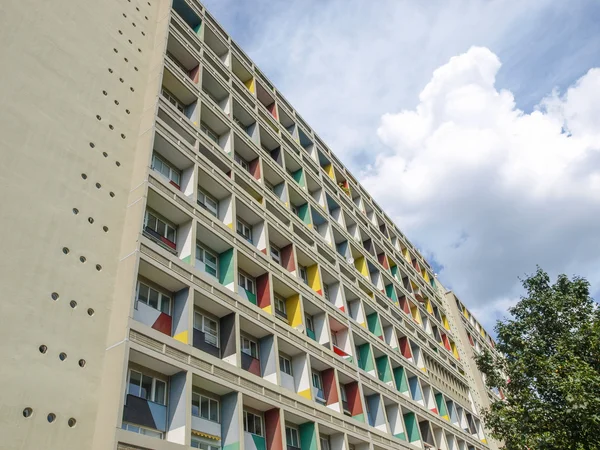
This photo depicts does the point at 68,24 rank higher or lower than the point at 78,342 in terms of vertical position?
higher

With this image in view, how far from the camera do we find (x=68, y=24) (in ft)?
67.2

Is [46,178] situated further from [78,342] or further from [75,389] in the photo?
[75,389]

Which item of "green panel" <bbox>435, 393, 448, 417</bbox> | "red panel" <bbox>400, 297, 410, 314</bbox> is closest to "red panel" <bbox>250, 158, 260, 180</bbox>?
"red panel" <bbox>400, 297, 410, 314</bbox>

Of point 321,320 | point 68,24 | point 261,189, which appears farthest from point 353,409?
point 68,24

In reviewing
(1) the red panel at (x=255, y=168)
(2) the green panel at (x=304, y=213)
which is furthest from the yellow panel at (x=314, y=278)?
(1) the red panel at (x=255, y=168)

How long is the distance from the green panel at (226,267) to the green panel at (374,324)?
14671 mm

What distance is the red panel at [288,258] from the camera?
27.0 metres

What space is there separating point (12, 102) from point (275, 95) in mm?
22042

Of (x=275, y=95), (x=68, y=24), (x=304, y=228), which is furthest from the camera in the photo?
(x=275, y=95)

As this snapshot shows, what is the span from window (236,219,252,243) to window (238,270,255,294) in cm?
246

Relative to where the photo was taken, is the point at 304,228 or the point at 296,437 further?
the point at 304,228

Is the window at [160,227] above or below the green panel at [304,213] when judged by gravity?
below

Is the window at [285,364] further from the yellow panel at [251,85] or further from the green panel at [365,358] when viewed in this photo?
Result: the yellow panel at [251,85]

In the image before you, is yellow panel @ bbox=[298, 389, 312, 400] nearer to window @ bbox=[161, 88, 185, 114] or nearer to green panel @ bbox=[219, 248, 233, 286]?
green panel @ bbox=[219, 248, 233, 286]
